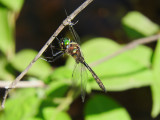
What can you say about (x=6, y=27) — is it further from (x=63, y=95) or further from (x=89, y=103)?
(x=89, y=103)

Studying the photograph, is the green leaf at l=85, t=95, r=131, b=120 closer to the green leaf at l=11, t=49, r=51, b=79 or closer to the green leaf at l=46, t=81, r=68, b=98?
the green leaf at l=46, t=81, r=68, b=98

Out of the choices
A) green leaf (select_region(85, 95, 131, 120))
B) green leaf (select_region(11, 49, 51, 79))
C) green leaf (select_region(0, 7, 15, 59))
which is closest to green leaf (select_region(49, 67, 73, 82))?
green leaf (select_region(85, 95, 131, 120))

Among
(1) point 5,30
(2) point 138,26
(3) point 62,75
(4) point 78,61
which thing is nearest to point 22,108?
(3) point 62,75

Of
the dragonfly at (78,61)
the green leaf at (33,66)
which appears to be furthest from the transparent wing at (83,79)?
the green leaf at (33,66)

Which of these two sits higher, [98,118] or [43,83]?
[43,83]

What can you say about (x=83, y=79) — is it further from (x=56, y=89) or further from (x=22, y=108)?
(x=22, y=108)

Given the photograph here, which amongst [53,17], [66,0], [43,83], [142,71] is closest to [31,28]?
[53,17]

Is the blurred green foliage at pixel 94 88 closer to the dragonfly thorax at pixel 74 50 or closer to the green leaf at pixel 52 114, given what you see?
the green leaf at pixel 52 114
